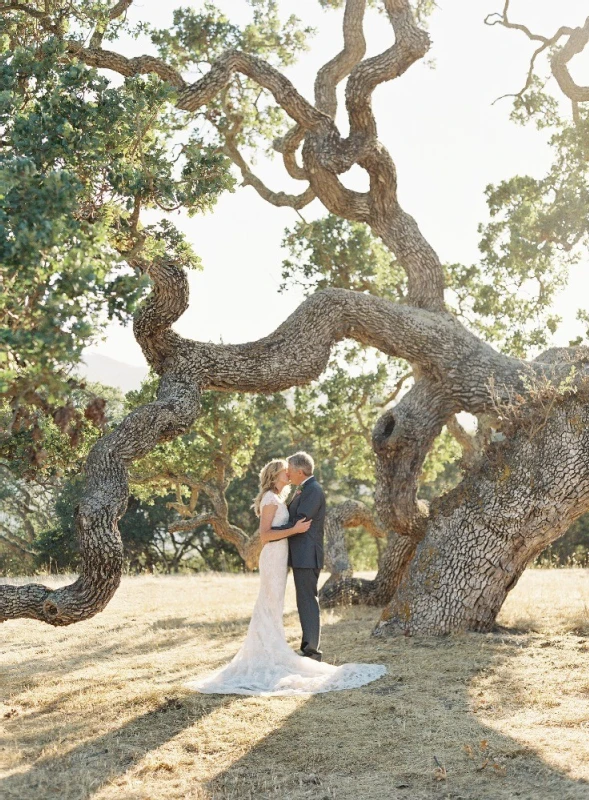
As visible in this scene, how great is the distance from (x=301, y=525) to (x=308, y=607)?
0.93 meters

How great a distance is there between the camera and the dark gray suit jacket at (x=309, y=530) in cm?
966

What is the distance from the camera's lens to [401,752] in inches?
259

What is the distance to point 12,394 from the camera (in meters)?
5.88

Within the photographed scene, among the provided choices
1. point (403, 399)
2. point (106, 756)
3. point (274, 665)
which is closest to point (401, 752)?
point (106, 756)

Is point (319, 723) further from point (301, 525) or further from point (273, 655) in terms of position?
point (301, 525)

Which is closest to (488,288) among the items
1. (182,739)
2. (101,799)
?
(182,739)

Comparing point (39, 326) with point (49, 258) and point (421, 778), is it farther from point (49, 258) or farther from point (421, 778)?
point (421, 778)

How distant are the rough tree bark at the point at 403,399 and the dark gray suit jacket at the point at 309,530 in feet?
5.12

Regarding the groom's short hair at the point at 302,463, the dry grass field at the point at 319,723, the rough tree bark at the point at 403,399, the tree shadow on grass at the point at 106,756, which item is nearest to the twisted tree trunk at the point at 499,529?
the rough tree bark at the point at 403,399

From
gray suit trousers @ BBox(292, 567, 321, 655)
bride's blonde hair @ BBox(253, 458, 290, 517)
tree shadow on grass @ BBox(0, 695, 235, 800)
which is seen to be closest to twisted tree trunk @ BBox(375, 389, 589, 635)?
gray suit trousers @ BBox(292, 567, 321, 655)

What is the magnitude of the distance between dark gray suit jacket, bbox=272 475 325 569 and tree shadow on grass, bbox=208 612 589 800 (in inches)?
→ 55.7

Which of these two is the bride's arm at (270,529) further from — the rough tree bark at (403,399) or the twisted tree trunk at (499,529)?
the twisted tree trunk at (499,529)

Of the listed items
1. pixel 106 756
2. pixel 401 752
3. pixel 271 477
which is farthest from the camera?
pixel 271 477

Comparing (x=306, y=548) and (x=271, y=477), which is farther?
(x=306, y=548)
